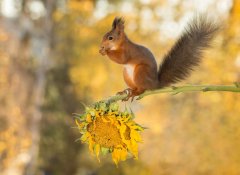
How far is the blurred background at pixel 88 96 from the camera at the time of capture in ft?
12.3

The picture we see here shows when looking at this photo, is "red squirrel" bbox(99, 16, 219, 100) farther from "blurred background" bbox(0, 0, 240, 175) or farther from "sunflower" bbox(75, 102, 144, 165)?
"blurred background" bbox(0, 0, 240, 175)

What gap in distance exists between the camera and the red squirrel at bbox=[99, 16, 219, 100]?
0.87 metres

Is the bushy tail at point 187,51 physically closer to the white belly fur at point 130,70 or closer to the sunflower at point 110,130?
the white belly fur at point 130,70

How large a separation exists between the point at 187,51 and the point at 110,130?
→ 0.77ft

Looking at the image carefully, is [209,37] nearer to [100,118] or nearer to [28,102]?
[100,118]

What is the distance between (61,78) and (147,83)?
4.19 m

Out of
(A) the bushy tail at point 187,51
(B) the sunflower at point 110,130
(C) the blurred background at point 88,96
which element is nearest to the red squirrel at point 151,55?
(A) the bushy tail at point 187,51

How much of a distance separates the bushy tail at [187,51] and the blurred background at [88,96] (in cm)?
243

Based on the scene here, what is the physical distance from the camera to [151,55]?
2.97 ft

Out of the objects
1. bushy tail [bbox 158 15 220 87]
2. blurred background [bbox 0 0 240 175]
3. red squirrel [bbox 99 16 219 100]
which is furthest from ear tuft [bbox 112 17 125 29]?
blurred background [bbox 0 0 240 175]

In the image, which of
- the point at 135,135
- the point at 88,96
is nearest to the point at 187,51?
the point at 135,135

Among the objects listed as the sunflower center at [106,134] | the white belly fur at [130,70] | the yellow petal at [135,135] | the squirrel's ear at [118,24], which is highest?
the squirrel's ear at [118,24]

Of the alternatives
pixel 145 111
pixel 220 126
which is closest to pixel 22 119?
pixel 145 111

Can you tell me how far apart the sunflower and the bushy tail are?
7.2 inches
